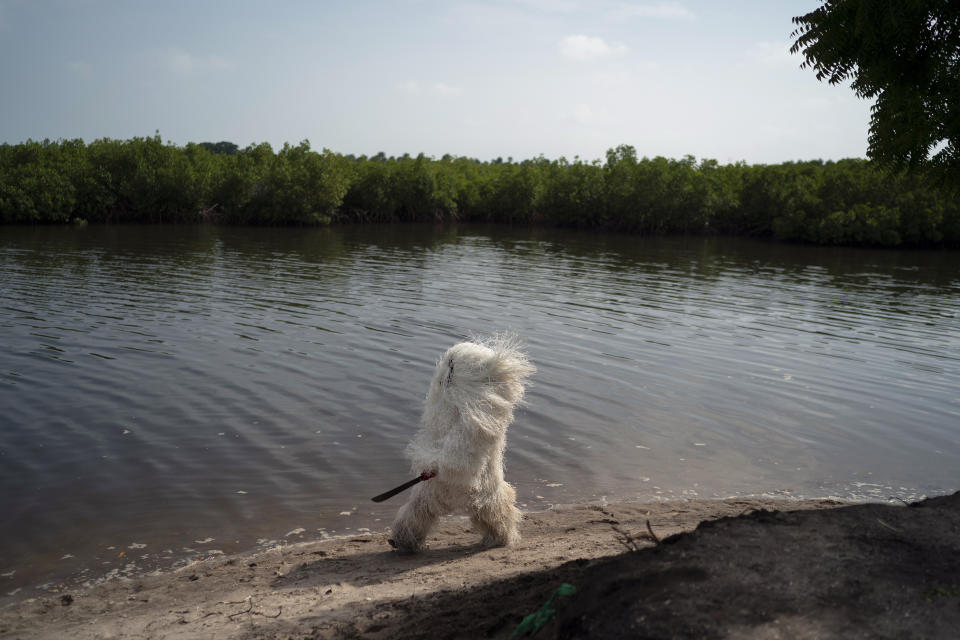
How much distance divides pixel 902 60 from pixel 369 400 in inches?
350

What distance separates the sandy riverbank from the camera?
140 inches

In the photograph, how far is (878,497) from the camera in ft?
28.2

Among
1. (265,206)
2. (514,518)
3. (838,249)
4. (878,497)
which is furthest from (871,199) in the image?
(514,518)

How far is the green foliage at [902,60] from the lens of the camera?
641 cm

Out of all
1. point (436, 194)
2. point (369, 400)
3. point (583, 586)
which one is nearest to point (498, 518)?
point (583, 586)

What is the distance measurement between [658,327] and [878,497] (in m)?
11.0

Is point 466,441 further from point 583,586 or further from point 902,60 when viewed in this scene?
point 902,60

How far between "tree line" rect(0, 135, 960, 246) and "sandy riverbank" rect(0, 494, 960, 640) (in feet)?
184

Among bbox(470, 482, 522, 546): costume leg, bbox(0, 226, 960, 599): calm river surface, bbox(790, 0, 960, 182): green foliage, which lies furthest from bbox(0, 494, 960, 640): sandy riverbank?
bbox(790, 0, 960, 182): green foliage

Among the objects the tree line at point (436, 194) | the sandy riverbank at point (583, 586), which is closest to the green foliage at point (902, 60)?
the sandy riverbank at point (583, 586)

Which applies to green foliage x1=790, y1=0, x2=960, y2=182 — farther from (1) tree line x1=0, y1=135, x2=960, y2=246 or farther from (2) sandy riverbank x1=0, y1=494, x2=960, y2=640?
(1) tree line x1=0, y1=135, x2=960, y2=246

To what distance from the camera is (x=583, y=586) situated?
4.10 metres

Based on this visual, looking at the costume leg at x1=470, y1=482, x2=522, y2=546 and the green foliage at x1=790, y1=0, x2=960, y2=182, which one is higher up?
the green foliage at x1=790, y1=0, x2=960, y2=182

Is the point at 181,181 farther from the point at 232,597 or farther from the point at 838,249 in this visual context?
the point at 232,597
